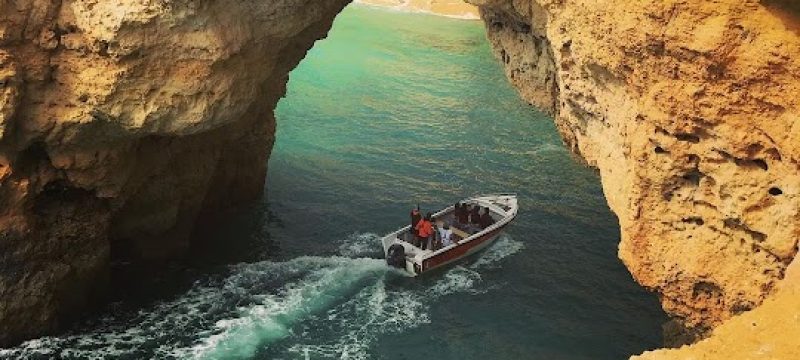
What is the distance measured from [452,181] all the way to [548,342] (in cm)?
1214

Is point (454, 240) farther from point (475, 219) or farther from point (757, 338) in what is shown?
point (757, 338)

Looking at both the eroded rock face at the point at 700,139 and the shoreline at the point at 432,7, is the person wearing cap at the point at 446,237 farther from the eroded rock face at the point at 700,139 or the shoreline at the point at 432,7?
the shoreline at the point at 432,7

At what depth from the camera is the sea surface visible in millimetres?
18500

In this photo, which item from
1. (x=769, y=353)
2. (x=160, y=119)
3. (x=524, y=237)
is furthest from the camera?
(x=524, y=237)

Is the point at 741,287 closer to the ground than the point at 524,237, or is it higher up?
higher up

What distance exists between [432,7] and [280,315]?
214 ft

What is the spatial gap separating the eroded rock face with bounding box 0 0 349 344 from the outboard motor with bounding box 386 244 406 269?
22.5ft

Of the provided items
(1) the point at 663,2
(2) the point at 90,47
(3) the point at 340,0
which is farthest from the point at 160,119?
(1) the point at 663,2

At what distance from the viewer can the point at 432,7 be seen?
80.1 metres

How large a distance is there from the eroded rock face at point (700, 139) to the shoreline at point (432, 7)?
A: 65352mm

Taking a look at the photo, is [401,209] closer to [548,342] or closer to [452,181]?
[452,181]

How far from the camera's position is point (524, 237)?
25.2 metres

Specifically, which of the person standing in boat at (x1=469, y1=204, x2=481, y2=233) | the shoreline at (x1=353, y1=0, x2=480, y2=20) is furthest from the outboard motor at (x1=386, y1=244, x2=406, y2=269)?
the shoreline at (x1=353, y1=0, x2=480, y2=20)

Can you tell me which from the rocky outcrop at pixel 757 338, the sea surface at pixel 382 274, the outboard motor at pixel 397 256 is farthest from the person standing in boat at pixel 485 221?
the rocky outcrop at pixel 757 338
